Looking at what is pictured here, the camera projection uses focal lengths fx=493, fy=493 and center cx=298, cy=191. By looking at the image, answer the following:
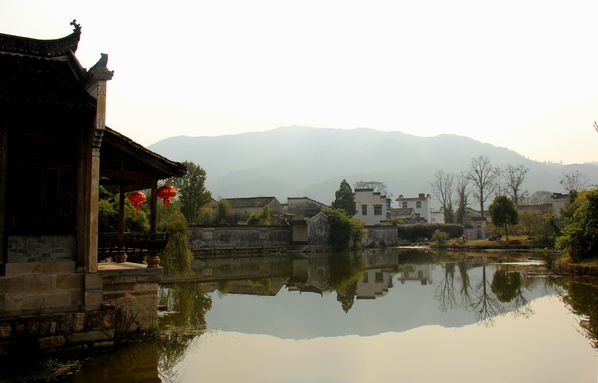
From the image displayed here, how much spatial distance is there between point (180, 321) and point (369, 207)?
160ft

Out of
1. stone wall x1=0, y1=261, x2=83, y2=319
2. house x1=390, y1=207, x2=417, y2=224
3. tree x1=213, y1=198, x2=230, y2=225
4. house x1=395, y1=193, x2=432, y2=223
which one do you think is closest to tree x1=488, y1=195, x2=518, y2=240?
tree x1=213, y1=198, x2=230, y2=225

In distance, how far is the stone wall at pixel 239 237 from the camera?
121ft

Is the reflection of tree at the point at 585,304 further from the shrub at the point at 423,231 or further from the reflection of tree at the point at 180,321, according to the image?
the shrub at the point at 423,231

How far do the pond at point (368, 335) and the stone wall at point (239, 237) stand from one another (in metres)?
19.2

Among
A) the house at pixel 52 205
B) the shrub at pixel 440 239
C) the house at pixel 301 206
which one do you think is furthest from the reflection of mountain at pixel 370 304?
the house at pixel 301 206

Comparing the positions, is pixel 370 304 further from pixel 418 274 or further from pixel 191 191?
pixel 191 191

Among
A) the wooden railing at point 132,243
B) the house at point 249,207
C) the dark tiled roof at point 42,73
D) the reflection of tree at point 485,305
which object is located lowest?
the reflection of tree at point 485,305

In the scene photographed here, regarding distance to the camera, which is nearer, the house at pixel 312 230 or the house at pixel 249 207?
Result: the house at pixel 312 230

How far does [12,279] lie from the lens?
307 inches

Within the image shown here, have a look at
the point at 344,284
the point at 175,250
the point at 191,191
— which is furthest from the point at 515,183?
the point at 175,250

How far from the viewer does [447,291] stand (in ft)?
56.5

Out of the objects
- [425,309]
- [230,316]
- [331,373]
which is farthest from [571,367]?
[230,316]

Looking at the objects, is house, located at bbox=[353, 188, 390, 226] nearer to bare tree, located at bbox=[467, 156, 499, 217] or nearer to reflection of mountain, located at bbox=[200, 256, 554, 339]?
bare tree, located at bbox=[467, 156, 499, 217]

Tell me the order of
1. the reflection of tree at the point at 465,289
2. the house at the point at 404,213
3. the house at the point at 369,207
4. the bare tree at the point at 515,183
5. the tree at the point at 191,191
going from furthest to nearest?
the house at the point at 404,213 → the house at the point at 369,207 → the bare tree at the point at 515,183 → the tree at the point at 191,191 → the reflection of tree at the point at 465,289
